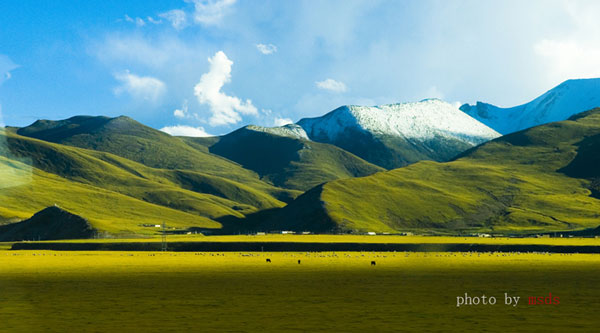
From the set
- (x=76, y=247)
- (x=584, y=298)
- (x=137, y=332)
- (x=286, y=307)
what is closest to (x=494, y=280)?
(x=584, y=298)

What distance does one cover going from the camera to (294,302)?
45469 millimetres

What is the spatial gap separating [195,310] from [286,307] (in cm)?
572

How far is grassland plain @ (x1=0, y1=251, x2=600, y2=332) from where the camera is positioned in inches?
1368

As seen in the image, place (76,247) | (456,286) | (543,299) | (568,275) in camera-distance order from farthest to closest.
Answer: (76,247), (568,275), (456,286), (543,299)

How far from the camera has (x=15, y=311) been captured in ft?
135

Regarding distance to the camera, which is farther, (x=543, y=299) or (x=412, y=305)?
(x=543, y=299)

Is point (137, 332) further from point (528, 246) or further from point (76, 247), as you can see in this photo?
point (76, 247)

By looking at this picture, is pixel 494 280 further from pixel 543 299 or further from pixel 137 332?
pixel 137 332

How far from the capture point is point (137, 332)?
32312mm

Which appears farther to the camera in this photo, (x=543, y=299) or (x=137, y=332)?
(x=543, y=299)

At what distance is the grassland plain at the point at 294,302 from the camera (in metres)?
34.8

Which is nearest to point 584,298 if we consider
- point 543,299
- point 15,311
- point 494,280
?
point 543,299

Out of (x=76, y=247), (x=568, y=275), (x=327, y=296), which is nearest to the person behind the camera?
(x=327, y=296)

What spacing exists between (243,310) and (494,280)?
31.6 meters
